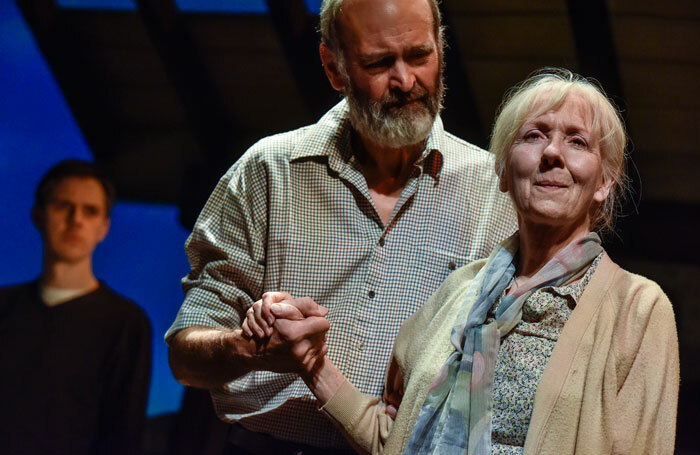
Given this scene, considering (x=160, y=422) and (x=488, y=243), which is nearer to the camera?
(x=488, y=243)

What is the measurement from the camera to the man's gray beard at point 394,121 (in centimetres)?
214

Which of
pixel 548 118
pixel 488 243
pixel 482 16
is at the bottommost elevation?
pixel 488 243

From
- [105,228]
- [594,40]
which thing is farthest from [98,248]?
[594,40]

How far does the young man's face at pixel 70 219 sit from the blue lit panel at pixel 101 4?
35.6 inches

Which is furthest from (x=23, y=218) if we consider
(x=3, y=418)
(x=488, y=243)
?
(x=488, y=243)

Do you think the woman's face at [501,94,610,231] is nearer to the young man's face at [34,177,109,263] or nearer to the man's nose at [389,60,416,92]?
the man's nose at [389,60,416,92]

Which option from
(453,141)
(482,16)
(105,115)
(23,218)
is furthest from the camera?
(105,115)

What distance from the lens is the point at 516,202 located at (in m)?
1.74

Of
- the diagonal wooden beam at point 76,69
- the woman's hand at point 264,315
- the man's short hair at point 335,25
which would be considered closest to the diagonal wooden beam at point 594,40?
the man's short hair at point 335,25

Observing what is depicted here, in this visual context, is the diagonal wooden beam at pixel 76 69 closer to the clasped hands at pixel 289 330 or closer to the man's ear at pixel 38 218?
the man's ear at pixel 38 218

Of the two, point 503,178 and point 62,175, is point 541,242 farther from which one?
point 62,175

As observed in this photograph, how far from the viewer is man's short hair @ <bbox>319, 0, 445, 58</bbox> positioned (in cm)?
226

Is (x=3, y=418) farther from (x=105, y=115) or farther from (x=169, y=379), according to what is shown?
(x=105, y=115)

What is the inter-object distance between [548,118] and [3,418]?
2.85 m
